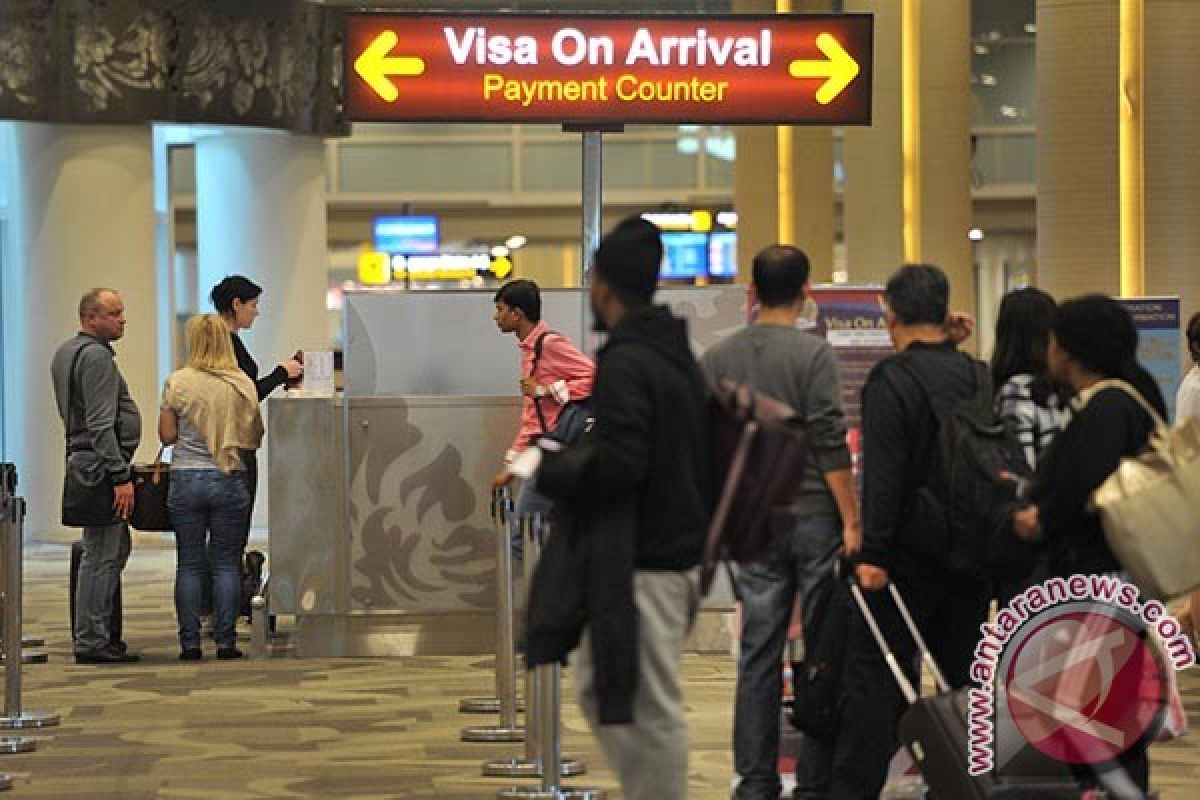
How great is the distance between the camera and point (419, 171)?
3366 centimetres

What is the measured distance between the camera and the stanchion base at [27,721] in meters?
9.73

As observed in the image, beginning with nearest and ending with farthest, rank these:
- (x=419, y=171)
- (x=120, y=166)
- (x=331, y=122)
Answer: (x=120, y=166) < (x=331, y=122) < (x=419, y=171)

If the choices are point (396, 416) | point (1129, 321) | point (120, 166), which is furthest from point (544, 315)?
point (120, 166)

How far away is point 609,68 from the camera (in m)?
9.91

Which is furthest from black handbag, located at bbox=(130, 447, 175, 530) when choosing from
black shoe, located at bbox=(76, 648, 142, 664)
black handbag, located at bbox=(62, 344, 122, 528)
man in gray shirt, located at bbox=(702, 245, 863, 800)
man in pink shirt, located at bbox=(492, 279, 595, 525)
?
man in gray shirt, located at bbox=(702, 245, 863, 800)

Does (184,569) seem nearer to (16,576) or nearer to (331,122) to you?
(16,576)

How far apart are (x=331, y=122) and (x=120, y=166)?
2291 mm

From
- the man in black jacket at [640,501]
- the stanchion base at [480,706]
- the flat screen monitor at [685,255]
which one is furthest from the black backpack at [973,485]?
the flat screen monitor at [685,255]

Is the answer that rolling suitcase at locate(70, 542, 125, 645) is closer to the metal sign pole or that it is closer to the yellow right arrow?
the metal sign pole

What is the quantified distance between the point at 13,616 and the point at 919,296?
4275 mm

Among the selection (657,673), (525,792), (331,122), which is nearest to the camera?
(657,673)

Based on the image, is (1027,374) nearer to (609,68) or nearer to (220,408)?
(609,68)

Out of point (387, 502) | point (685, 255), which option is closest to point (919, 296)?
point (387, 502)

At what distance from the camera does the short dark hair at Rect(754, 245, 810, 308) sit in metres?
7.20
